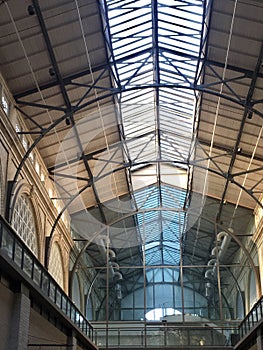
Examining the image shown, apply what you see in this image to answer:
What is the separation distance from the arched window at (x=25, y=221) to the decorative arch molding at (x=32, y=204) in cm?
12

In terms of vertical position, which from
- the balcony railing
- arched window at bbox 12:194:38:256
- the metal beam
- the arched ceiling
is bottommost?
the balcony railing

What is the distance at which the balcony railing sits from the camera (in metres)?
20.0

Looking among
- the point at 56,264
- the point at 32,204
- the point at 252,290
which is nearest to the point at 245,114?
the point at 32,204

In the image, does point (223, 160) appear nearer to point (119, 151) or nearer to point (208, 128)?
point (208, 128)

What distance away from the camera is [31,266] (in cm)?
2358

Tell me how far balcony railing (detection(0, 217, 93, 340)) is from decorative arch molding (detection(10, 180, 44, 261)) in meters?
5.20

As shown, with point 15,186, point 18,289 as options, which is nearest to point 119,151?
point 15,186

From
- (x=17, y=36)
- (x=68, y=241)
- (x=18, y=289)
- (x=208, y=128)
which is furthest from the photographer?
(x=68, y=241)

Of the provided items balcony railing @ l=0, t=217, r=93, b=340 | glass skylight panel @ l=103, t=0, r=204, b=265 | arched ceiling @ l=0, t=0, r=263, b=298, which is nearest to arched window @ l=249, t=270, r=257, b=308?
arched ceiling @ l=0, t=0, r=263, b=298

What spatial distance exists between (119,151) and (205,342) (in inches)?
667

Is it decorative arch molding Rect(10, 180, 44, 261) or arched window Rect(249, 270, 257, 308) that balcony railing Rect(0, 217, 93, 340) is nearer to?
decorative arch molding Rect(10, 180, 44, 261)

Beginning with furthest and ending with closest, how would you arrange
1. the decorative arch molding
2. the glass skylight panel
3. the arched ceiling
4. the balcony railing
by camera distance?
the decorative arch molding, the glass skylight panel, the arched ceiling, the balcony railing

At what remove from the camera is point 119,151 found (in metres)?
44.0

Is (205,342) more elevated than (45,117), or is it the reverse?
(45,117)
